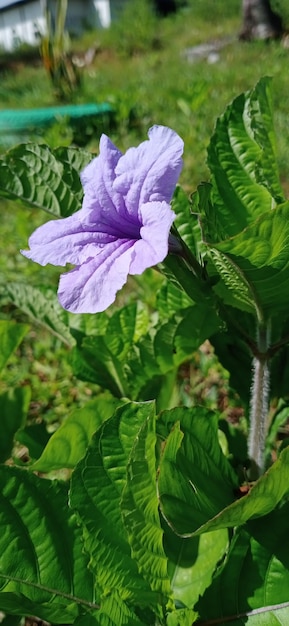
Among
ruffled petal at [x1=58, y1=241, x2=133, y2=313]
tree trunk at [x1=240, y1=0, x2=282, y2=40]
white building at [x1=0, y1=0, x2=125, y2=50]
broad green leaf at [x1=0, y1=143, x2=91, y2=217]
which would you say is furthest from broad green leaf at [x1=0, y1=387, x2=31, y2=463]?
white building at [x1=0, y1=0, x2=125, y2=50]

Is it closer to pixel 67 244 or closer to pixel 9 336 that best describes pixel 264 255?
pixel 67 244

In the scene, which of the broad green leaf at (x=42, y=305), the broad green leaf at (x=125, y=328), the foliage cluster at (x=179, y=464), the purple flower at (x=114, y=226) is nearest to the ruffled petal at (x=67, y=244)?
the purple flower at (x=114, y=226)

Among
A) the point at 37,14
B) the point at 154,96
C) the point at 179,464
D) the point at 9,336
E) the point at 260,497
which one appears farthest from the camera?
the point at 37,14

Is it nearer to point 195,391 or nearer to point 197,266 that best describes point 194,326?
point 197,266

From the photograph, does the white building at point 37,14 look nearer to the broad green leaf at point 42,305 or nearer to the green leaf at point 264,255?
the broad green leaf at point 42,305

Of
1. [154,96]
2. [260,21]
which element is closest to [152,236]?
[154,96]

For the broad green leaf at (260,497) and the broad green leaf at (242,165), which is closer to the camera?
the broad green leaf at (260,497)
